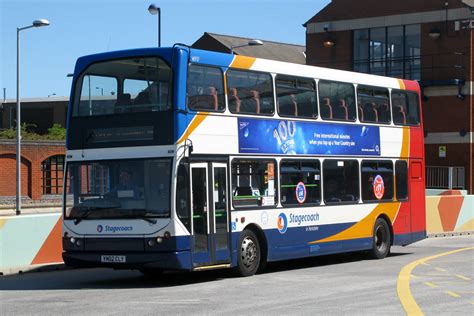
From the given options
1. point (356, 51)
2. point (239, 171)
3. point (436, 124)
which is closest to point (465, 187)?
point (436, 124)

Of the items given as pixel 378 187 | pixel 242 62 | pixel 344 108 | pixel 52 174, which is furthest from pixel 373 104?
pixel 52 174

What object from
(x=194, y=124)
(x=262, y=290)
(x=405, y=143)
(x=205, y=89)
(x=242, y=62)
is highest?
(x=242, y=62)

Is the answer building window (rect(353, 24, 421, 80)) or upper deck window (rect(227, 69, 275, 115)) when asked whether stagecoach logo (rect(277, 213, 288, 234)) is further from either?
building window (rect(353, 24, 421, 80))

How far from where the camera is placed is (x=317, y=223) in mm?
19781

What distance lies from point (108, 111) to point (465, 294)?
276 inches

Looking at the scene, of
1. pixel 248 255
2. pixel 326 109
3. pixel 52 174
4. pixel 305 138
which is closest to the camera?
pixel 248 255

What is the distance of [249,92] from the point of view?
17.9 m

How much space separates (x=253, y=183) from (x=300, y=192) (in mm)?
1777

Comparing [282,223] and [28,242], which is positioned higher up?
[282,223]

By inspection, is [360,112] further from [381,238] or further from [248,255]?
[248,255]

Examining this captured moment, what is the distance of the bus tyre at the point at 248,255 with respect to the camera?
17.2m

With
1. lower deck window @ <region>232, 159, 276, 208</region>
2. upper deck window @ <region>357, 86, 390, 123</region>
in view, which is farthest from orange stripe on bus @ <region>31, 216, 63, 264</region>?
upper deck window @ <region>357, 86, 390, 123</region>

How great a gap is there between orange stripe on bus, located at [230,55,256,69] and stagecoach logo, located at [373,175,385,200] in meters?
5.49

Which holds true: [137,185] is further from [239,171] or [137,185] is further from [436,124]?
[436,124]
